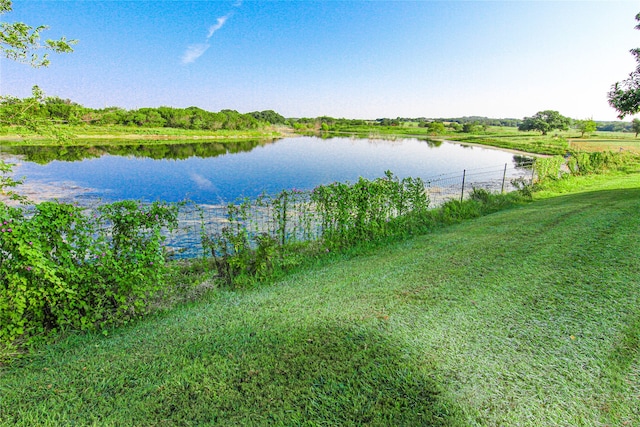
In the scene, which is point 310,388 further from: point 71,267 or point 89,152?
point 89,152

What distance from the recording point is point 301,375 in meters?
2.94

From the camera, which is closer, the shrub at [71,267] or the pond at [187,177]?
the shrub at [71,267]

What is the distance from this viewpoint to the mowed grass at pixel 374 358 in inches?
101

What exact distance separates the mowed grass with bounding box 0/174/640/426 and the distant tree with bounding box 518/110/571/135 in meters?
96.5

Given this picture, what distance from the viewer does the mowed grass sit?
2.56m

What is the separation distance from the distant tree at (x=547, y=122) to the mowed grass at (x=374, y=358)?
96.5 m

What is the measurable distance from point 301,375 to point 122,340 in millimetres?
2100

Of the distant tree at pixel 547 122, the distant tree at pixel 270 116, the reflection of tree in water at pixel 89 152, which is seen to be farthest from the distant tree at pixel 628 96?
the distant tree at pixel 270 116

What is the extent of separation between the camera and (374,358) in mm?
3123

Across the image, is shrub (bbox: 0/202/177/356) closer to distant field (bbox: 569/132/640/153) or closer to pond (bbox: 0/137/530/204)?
pond (bbox: 0/137/530/204)

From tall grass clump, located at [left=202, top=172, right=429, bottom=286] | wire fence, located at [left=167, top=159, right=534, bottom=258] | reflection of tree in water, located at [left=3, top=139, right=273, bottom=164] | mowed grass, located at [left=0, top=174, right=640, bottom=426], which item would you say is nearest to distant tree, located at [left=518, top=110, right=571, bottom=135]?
reflection of tree in water, located at [left=3, top=139, right=273, bottom=164]

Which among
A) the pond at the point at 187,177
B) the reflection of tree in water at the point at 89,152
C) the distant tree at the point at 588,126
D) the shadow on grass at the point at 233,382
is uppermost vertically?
the distant tree at the point at 588,126

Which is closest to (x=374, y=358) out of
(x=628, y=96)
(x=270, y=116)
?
(x=628, y=96)

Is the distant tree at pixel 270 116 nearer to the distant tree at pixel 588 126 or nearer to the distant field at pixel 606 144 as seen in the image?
the distant tree at pixel 588 126
